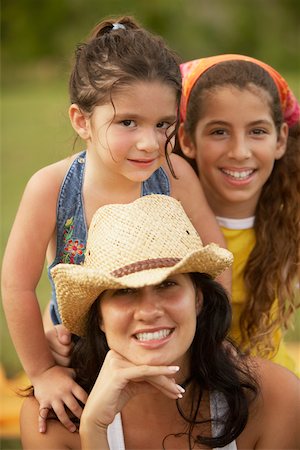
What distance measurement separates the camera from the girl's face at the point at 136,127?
3.11 metres

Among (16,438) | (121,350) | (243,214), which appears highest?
(243,214)

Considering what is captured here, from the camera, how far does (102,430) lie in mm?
2812

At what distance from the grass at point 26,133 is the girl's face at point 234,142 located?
14.4 feet

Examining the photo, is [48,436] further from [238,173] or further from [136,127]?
[238,173]

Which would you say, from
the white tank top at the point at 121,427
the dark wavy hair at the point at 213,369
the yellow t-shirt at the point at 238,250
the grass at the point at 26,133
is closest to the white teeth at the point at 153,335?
the dark wavy hair at the point at 213,369

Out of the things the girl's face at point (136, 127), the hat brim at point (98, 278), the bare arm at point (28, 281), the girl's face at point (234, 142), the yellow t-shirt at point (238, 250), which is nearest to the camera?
the hat brim at point (98, 278)

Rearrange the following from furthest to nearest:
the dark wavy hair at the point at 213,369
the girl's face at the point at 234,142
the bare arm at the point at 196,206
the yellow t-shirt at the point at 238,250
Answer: the yellow t-shirt at the point at 238,250
the girl's face at the point at 234,142
the bare arm at the point at 196,206
the dark wavy hair at the point at 213,369

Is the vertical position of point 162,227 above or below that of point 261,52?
below

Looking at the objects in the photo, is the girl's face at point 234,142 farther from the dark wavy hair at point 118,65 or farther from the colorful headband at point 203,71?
the dark wavy hair at point 118,65

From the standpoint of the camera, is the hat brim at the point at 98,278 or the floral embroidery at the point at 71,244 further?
the floral embroidery at the point at 71,244

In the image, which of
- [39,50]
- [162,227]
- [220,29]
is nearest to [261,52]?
[220,29]

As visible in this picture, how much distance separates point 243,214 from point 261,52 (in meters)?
8.96

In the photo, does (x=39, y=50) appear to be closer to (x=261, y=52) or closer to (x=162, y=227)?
(x=261, y=52)

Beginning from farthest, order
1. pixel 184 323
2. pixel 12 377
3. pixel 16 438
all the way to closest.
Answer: pixel 12 377 → pixel 16 438 → pixel 184 323
